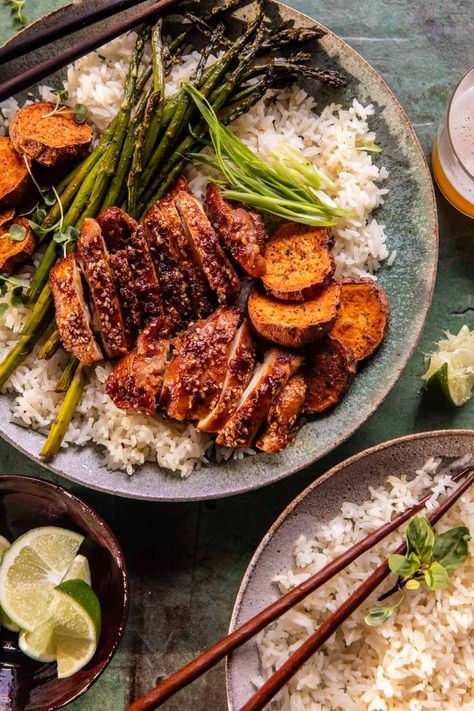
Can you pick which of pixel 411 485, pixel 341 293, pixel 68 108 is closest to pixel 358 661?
pixel 411 485

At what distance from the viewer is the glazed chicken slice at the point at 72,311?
328 centimetres

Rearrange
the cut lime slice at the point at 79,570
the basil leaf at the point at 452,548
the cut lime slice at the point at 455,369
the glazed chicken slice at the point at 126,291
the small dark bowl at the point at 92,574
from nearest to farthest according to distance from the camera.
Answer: the basil leaf at the point at 452,548, the glazed chicken slice at the point at 126,291, the small dark bowl at the point at 92,574, the cut lime slice at the point at 79,570, the cut lime slice at the point at 455,369

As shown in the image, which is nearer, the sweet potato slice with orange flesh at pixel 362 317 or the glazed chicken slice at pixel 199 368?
the glazed chicken slice at pixel 199 368

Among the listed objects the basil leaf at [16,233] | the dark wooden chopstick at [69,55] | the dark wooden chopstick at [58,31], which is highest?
the dark wooden chopstick at [58,31]

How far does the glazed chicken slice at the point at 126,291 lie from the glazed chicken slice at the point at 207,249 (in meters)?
0.34

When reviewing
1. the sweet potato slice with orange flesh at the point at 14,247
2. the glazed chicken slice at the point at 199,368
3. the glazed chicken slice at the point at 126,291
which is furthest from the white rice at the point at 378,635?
the sweet potato slice with orange flesh at the point at 14,247

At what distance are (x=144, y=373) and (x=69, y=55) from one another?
1.60 m

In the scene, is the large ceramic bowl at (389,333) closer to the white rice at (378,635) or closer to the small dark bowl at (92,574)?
the small dark bowl at (92,574)

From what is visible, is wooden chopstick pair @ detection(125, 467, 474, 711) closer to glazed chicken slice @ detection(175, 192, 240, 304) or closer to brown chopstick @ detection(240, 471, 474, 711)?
brown chopstick @ detection(240, 471, 474, 711)

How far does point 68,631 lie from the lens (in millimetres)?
3408

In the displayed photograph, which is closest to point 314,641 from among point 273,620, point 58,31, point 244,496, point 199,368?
point 273,620

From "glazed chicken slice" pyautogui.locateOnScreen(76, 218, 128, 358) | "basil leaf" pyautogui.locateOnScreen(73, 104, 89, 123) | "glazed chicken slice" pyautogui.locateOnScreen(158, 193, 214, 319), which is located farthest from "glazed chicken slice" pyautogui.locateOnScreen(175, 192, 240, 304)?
"basil leaf" pyautogui.locateOnScreen(73, 104, 89, 123)

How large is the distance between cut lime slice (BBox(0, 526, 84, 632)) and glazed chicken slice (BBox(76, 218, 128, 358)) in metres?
1.05

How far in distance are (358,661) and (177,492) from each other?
1.21 metres
